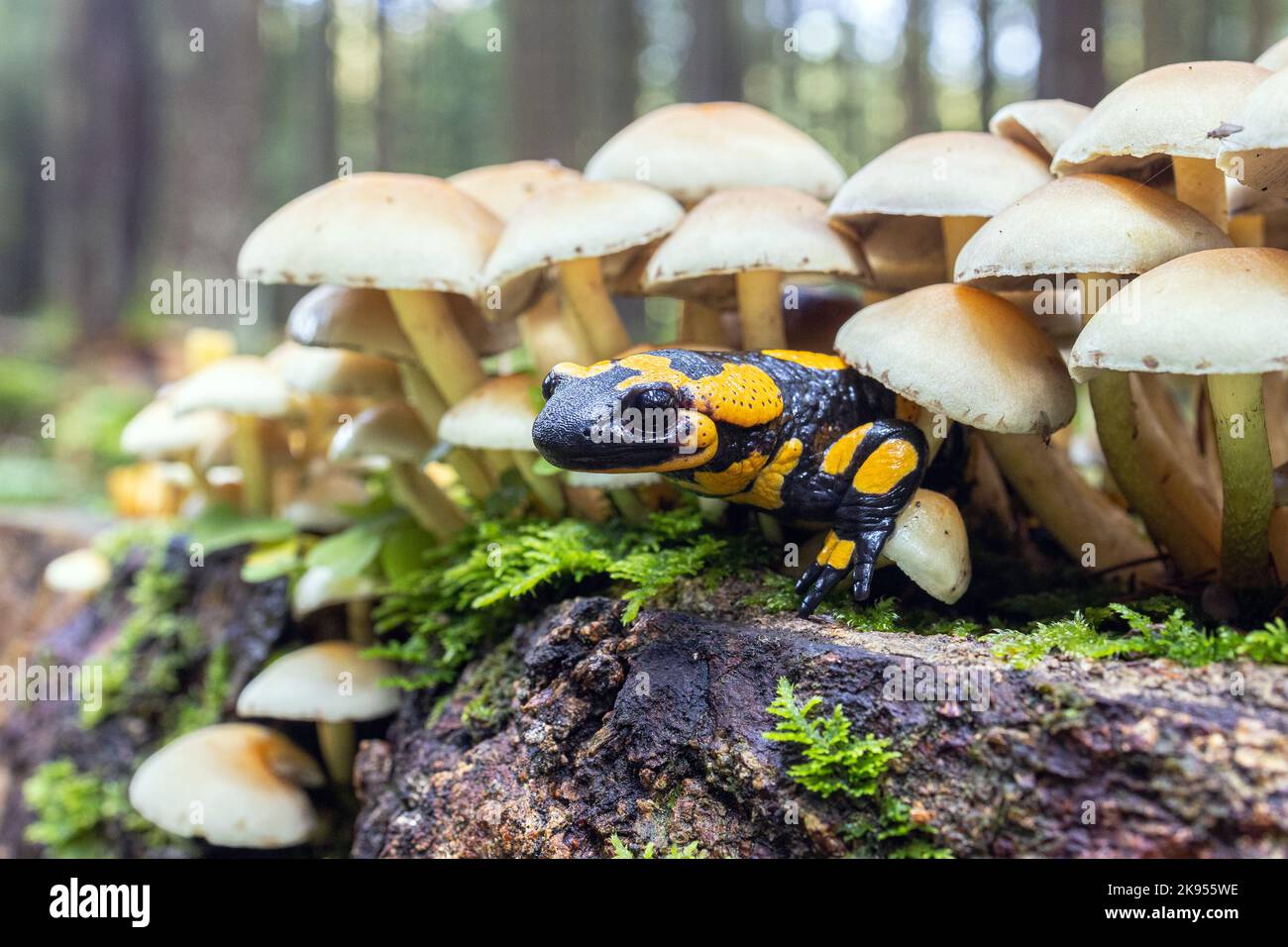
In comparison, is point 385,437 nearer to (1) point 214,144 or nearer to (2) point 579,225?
(2) point 579,225

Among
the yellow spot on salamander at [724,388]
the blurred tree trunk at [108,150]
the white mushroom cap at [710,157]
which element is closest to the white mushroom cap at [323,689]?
the yellow spot on salamander at [724,388]

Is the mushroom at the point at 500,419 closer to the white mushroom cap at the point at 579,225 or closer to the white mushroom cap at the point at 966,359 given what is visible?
the white mushroom cap at the point at 579,225

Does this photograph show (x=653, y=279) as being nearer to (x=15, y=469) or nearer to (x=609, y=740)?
(x=609, y=740)

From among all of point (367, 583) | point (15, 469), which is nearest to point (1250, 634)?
point (367, 583)

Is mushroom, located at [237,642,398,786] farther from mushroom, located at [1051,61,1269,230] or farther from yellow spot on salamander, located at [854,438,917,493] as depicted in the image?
mushroom, located at [1051,61,1269,230]

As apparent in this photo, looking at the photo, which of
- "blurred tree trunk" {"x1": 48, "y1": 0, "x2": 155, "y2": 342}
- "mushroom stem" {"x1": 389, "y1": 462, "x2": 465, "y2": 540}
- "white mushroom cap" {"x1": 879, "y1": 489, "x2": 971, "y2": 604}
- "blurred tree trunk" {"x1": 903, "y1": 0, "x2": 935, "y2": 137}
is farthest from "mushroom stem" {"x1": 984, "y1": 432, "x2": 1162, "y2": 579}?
"blurred tree trunk" {"x1": 903, "y1": 0, "x2": 935, "y2": 137}

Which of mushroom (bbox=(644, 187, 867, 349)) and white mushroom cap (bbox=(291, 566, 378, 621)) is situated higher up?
mushroom (bbox=(644, 187, 867, 349))
